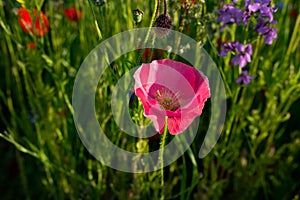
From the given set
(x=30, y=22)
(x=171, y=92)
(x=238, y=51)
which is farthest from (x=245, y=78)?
(x=30, y=22)

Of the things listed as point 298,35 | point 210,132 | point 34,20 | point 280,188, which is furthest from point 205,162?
point 34,20

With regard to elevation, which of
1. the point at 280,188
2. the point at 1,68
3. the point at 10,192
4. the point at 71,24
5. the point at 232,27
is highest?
the point at 232,27

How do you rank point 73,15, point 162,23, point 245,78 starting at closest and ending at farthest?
1. point 162,23
2. point 245,78
3. point 73,15

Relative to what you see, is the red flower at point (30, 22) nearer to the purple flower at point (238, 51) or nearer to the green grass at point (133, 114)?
the green grass at point (133, 114)

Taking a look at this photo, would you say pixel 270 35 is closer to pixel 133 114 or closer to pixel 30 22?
pixel 133 114

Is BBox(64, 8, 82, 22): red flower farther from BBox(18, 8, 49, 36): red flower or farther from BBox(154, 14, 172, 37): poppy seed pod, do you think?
BBox(154, 14, 172, 37): poppy seed pod

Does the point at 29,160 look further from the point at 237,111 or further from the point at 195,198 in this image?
the point at 237,111

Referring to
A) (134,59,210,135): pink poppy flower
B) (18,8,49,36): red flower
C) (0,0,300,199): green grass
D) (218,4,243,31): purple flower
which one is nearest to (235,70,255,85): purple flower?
(0,0,300,199): green grass

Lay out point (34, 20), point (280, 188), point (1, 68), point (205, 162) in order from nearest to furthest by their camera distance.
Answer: point (34, 20), point (205, 162), point (280, 188), point (1, 68)
